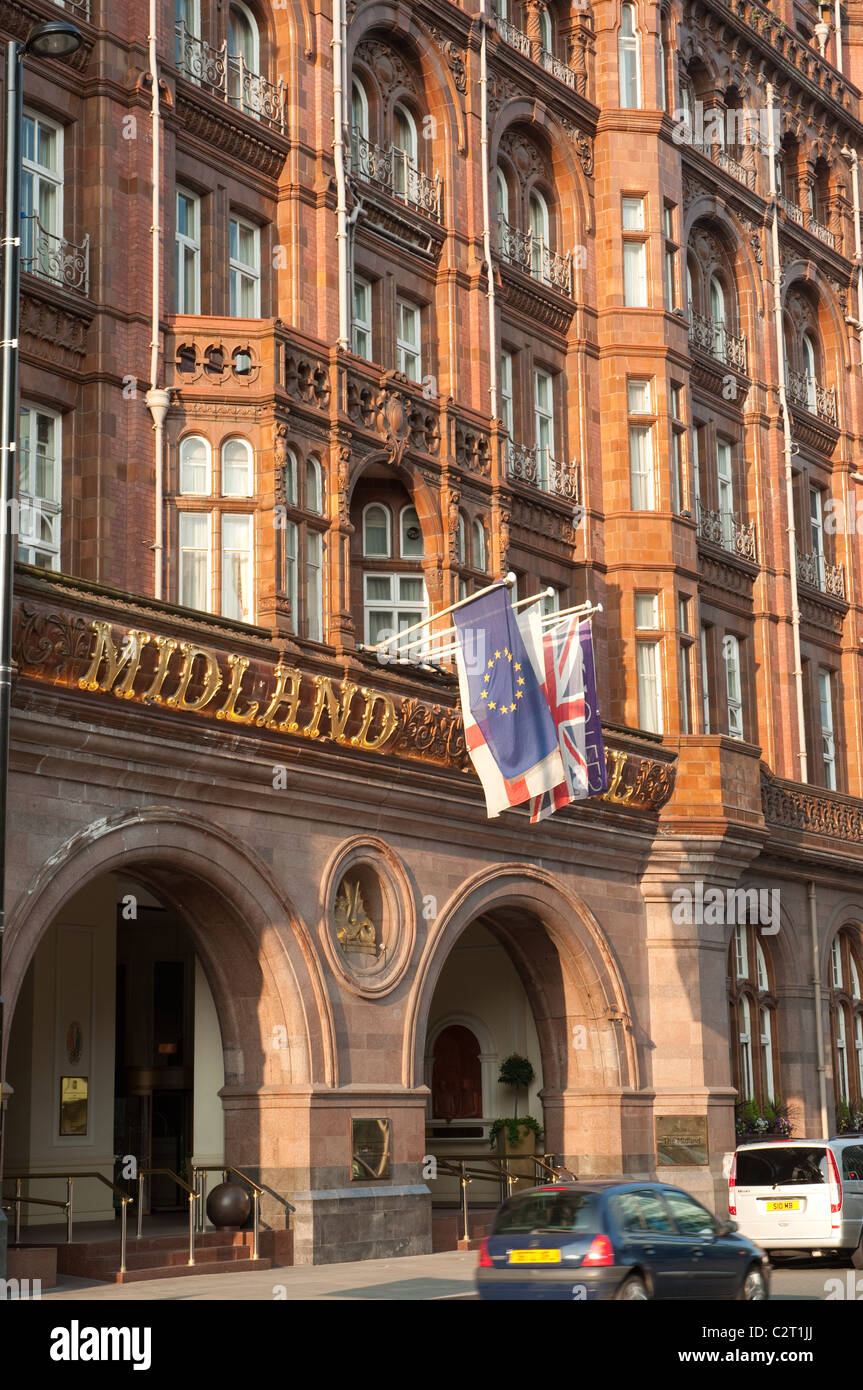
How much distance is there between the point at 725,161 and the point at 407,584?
53.0 feet

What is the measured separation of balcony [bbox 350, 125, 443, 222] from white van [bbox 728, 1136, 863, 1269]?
54.3ft

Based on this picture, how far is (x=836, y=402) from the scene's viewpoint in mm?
48094

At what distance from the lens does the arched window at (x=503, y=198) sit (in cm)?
3641

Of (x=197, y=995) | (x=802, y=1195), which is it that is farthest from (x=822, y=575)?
(x=197, y=995)

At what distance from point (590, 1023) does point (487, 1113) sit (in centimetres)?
322

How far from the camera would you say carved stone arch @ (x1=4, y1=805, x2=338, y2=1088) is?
85.4ft

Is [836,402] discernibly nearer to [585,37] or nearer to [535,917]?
[585,37]

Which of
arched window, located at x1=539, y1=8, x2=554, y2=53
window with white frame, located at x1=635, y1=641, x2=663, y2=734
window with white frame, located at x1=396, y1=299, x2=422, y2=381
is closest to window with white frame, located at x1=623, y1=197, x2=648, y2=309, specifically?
arched window, located at x1=539, y1=8, x2=554, y2=53

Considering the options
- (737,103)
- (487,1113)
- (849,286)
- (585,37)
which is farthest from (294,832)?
(849,286)

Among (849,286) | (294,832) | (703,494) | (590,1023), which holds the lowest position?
(590,1023)

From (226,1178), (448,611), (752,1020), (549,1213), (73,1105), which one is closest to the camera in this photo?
(549,1213)

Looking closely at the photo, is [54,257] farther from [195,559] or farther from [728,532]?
[728,532]

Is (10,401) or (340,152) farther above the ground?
(340,152)

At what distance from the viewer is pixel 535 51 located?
3759 cm
